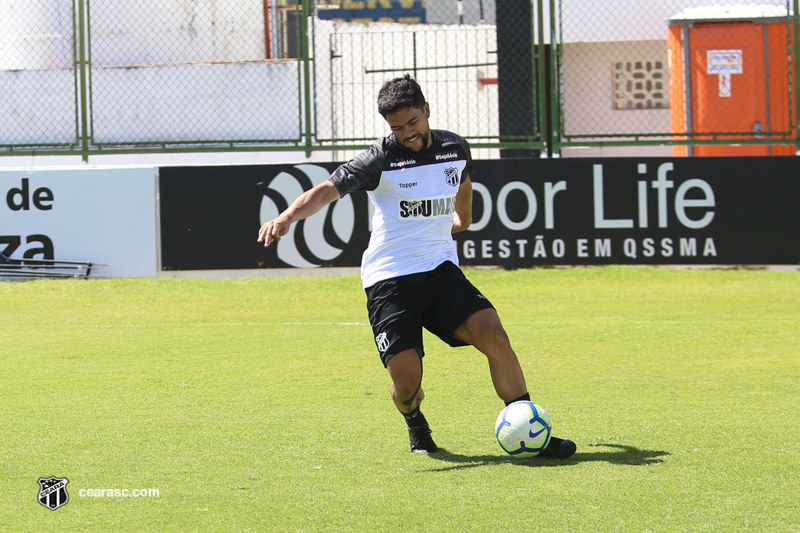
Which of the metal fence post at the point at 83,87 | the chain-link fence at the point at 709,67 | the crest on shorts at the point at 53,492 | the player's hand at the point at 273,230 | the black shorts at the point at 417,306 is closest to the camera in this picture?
the crest on shorts at the point at 53,492

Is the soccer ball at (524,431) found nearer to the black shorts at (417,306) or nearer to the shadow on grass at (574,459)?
the shadow on grass at (574,459)

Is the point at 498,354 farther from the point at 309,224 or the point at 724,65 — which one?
the point at 724,65

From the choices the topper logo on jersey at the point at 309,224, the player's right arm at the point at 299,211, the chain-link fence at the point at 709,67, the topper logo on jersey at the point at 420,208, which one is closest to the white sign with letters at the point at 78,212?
the topper logo on jersey at the point at 309,224

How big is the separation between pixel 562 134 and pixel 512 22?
1.73 meters

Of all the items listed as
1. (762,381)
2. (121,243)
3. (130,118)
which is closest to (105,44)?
(130,118)

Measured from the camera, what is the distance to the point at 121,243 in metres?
13.0

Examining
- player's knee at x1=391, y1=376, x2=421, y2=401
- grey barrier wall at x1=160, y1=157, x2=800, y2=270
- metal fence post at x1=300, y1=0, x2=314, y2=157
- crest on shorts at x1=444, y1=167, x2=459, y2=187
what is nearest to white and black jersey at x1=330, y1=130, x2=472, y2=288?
crest on shorts at x1=444, y1=167, x2=459, y2=187

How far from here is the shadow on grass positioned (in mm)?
4797

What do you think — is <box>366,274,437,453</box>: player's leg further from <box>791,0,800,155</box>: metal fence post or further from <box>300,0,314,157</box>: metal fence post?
<box>791,0,800,155</box>: metal fence post

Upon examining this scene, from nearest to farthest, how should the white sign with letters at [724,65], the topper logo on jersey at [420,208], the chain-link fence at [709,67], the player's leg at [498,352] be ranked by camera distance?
the player's leg at [498,352]
the topper logo on jersey at [420,208]
the chain-link fence at [709,67]
the white sign with letters at [724,65]

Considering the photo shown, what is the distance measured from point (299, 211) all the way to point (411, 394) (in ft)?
3.52

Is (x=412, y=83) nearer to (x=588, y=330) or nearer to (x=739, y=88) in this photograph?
(x=588, y=330)

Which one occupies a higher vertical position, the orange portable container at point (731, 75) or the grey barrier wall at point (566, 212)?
the orange portable container at point (731, 75)

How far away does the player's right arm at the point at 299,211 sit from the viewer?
470 centimetres
